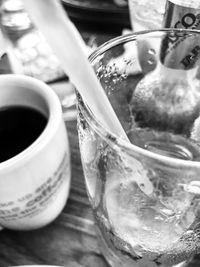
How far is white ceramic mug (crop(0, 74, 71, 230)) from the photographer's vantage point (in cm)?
26

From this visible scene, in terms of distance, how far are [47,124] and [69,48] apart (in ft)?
0.36

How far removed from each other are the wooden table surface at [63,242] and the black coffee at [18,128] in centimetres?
7

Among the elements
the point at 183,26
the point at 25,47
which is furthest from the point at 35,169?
the point at 25,47

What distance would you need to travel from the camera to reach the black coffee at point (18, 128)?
304 mm

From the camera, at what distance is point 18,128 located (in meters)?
0.32

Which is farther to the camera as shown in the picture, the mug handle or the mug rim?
the mug handle

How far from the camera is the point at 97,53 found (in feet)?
0.91

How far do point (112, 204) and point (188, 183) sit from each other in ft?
0.26

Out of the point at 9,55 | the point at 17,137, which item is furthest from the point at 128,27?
the point at 17,137

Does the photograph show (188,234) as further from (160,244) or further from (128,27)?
(128,27)

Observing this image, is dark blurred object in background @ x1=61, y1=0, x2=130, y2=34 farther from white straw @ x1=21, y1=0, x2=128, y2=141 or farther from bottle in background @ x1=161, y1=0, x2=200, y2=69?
white straw @ x1=21, y1=0, x2=128, y2=141

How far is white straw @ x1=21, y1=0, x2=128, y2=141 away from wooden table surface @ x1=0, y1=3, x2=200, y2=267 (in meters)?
0.13

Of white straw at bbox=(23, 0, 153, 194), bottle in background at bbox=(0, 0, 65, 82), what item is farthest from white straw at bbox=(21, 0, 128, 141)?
bottle in background at bbox=(0, 0, 65, 82)

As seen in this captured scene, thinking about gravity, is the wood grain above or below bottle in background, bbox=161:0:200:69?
below
